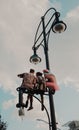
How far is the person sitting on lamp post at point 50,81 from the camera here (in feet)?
31.1

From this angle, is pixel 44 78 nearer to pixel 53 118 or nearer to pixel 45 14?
pixel 53 118

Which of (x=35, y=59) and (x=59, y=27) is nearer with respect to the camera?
(x=59, y=27)

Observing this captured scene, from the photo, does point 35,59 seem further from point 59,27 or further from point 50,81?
point 50,81

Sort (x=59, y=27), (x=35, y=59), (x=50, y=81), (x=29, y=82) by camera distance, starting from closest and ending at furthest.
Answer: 1. (x=29, y=82)
2. (x=50, y=81)
3. (x=59, y=27)
4. (x=35, y=59)

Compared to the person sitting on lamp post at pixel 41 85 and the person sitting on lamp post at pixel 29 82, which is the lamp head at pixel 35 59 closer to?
the person sitting on lamp post at pixel 29 82

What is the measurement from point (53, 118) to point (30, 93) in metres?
1.07

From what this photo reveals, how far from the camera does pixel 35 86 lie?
9516mm

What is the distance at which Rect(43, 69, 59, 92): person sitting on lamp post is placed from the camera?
9.47 meters

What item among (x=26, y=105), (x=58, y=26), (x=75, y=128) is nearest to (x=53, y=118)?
(x=26, y=105)

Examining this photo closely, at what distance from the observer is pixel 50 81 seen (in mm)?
9719

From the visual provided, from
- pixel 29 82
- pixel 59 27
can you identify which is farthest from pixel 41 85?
pixel 59 27

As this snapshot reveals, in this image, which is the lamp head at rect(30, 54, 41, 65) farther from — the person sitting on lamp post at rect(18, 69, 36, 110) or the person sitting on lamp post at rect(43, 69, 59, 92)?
the person sitting on lamp post at rect(43, 69, 59, 92)

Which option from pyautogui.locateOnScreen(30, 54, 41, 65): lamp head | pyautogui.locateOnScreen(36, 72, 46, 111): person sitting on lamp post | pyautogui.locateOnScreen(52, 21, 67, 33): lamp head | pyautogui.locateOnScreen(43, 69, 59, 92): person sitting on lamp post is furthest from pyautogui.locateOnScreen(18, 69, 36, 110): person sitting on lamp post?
pyautogui.locateOnScreen(52, 21, 67, 33): lamp head

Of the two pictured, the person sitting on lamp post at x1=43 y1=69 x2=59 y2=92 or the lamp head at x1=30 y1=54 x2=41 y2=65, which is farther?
the lamp head at x1=30 y1=54 x2=41 y2=65
